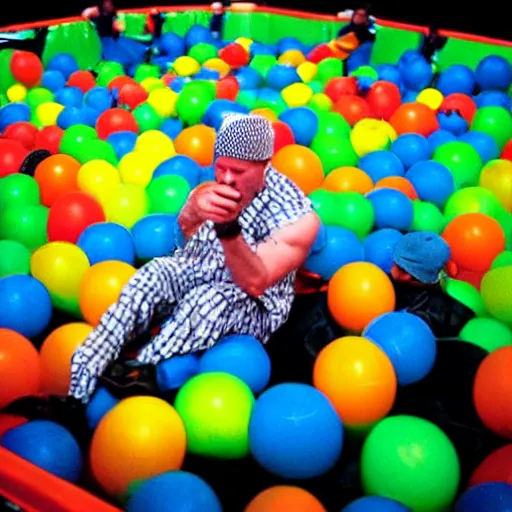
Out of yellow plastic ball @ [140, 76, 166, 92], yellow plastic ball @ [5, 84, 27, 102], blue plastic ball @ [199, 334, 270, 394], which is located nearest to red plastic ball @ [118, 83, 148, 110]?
yellow plastic ball @ [140, 76, 166, 92]

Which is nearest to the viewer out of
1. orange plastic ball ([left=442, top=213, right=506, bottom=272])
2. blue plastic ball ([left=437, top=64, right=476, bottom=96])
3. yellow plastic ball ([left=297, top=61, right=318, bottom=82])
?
orange plastic ball ([left=442, top=213, right=506, bottom=272])

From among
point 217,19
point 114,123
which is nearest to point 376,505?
point 114,123

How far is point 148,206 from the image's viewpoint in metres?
2.20

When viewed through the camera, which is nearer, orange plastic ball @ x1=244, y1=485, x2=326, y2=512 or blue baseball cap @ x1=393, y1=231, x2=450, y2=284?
orange plastic ball @ x1=244, y1=485, x2=326, y2=512

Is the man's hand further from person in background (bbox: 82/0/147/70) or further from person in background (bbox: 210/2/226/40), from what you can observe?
person in background (bbox: 210/2/226/40)

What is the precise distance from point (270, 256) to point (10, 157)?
1432 millimetres

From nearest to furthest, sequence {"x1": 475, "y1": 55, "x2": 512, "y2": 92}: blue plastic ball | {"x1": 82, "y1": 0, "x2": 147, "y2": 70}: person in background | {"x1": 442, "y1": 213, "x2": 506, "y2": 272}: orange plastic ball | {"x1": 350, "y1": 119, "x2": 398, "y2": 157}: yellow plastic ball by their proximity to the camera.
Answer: {"x1": 442, "y1": 213, "x2": 506, "y2": 272}: orange plastic ball
{"x1": 350, "y1": 119, "x2": 398, "y2": 157}: yellow plastic ball
{"x1": 475, "y1": 55, "x2": 512, "y2": 92}: blue plastic ball
{"x1": 82, "y1": 0, "x2": 147, "y2": 70}: person in background

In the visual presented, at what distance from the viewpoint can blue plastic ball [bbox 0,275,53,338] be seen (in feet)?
5.35

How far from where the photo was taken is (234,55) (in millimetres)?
4008

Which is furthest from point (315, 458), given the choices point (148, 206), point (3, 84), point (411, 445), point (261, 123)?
point (3, 84)

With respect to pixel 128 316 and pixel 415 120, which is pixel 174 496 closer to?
pixel 128 316

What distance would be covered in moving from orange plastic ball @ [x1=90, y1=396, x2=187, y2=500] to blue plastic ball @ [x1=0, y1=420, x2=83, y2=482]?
42 mm

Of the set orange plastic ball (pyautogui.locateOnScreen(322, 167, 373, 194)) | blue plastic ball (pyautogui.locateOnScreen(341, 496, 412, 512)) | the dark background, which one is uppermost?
blue plastic ball (pyautogui.locateOnScreen(341, 496, 412, 512))

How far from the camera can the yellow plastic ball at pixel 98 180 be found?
226 centimetres
